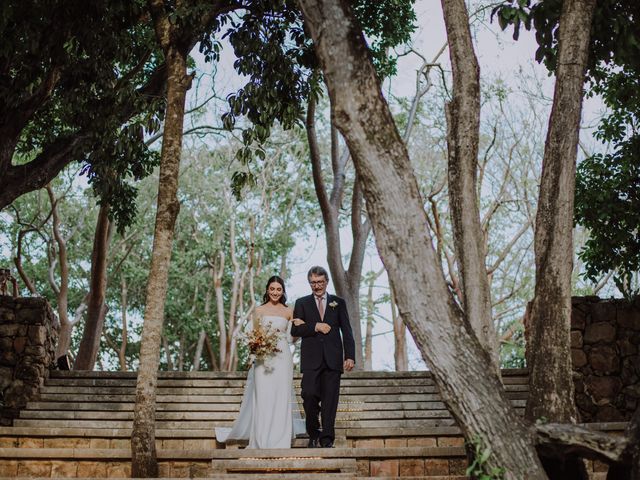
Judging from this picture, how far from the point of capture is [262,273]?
27.7 metres

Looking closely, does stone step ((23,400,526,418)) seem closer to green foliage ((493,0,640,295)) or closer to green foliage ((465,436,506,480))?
green foliage ((493,0,640,295))

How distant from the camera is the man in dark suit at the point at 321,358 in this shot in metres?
8.74

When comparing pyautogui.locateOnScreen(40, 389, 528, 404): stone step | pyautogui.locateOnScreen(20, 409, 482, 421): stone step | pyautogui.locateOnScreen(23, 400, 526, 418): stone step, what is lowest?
pyautogui.locateOnScreen(20, 409, 482, 421): stone step

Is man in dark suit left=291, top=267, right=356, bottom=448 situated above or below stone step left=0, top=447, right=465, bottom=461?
above

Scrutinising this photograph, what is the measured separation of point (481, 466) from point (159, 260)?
13.8 ft

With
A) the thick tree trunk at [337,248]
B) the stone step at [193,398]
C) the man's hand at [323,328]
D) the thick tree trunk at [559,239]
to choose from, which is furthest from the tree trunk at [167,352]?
the thick tree trunk at [559,239]

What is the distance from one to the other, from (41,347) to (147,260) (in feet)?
54.5

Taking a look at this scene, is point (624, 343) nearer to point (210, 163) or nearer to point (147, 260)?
point (210, 163)

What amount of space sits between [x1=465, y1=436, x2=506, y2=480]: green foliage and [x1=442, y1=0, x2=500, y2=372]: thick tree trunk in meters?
1.79

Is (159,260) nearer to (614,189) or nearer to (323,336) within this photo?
(323,336)

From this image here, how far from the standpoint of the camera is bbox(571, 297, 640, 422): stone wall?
1273 centimetres

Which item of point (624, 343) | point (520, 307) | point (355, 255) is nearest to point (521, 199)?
point (520, 307)

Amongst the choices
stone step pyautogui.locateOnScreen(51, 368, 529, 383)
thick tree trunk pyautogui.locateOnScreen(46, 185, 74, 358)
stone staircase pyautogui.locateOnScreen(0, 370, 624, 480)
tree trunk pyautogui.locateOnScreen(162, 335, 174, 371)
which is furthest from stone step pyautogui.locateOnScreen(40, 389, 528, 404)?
tree trunk pyautogui.locateOnScreen(162, 335, 174, 371)

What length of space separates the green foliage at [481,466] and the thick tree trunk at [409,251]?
0.03 m
